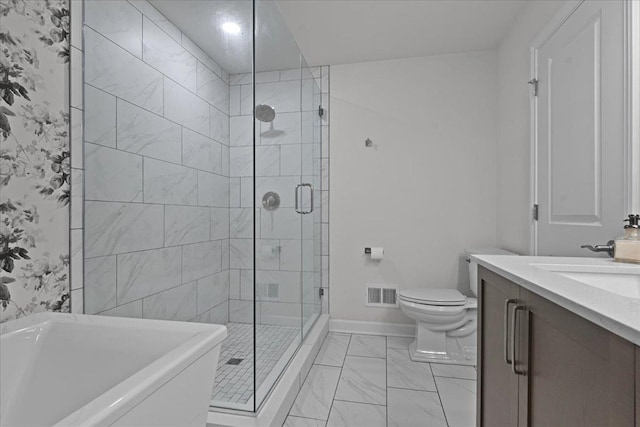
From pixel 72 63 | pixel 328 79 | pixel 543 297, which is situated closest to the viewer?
pixel 543 297

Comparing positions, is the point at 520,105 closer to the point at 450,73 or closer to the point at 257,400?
the point at 450,73

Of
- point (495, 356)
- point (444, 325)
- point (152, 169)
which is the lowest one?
point (444, 325)

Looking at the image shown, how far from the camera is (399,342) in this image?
105 inches

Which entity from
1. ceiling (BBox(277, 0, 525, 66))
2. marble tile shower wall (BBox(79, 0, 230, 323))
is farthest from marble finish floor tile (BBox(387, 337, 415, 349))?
ceiling (BBox(277, 0, 525, 66))

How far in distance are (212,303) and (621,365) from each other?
6.35 feet

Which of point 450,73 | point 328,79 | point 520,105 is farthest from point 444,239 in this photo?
point 328,79

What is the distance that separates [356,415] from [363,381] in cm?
34

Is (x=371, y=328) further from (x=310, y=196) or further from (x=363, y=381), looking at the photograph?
(x=310, y=196)

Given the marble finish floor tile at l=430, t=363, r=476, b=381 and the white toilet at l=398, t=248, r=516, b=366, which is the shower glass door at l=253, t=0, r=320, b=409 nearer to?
the white toilet at l=398, t=248, r=516, b=366

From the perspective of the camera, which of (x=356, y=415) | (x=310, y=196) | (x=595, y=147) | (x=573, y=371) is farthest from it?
(x=310, y=196)

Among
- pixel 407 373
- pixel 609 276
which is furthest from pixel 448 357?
pixel 609 276

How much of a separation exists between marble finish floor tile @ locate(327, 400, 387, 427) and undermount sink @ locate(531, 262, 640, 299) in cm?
111

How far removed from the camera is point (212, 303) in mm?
2059

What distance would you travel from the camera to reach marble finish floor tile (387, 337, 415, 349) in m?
2.58
